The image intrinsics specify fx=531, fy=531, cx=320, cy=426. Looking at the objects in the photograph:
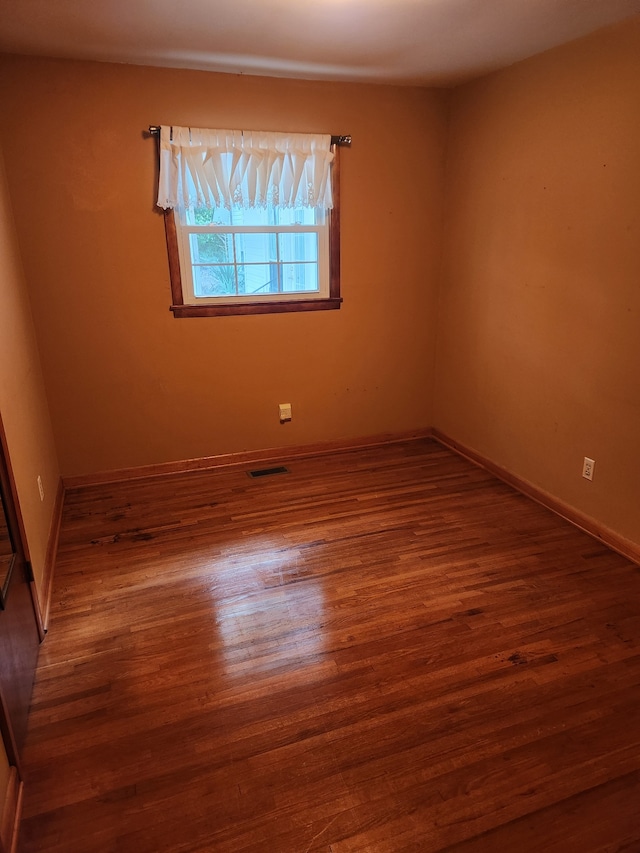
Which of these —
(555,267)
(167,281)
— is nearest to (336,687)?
(555,267)

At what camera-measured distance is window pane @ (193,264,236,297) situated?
3.48 m

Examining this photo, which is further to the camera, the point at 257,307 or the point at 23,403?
the point at 257,307

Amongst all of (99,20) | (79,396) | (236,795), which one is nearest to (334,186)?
(99,20)

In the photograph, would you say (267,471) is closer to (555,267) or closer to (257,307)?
(257,307)

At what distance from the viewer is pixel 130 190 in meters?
3.18

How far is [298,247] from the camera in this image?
12.0ft

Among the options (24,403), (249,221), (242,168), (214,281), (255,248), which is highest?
(242,168)

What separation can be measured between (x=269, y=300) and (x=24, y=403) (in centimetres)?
169

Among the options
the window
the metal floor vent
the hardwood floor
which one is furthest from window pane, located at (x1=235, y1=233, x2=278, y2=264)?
the hardwood floor

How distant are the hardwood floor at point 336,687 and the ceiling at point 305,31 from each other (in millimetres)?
2448

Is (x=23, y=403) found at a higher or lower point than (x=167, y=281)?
lower

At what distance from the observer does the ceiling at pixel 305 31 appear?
7.32 feet

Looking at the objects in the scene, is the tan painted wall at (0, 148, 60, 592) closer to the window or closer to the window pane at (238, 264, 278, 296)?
the window

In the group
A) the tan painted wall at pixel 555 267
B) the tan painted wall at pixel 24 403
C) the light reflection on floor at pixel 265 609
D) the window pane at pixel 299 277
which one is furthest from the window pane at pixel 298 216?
the light reflection on floor at pixel 265 609
